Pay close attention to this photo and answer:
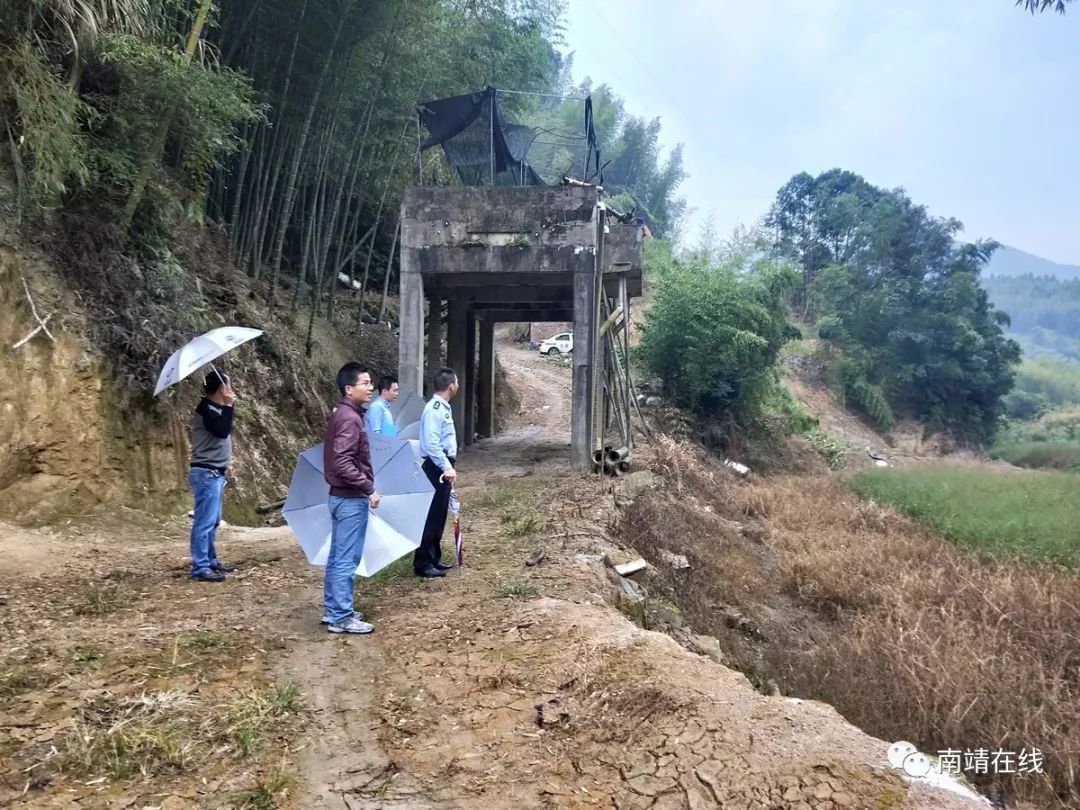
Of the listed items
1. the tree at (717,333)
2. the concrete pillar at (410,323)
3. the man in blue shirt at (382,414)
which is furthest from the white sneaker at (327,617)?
the tree at (717,333)

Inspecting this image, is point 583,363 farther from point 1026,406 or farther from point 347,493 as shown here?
point 1026,406

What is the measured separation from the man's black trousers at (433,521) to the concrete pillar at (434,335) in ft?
Result: 26.2

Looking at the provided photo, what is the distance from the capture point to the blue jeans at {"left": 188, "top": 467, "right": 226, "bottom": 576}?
4840mm

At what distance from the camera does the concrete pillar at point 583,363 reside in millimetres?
9992

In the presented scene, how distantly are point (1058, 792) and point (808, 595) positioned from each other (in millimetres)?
4103

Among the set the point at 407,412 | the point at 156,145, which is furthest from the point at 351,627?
the point at 156,145

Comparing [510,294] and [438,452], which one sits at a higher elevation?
[510,294]

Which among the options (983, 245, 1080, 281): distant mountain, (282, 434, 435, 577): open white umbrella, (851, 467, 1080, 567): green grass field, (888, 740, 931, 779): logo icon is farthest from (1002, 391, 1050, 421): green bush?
(983, 245, 1080, 281): distant mountain

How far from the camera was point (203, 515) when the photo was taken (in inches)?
190

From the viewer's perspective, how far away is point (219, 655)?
11.9 ft

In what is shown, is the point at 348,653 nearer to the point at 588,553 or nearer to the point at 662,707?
the point at 662,707

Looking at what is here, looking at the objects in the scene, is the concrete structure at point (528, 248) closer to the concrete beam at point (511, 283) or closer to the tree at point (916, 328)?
the concrete beam at point (511, 283)

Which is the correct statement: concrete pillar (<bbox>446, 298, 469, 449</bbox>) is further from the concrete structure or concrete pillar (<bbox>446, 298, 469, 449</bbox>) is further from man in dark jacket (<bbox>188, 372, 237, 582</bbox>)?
man in dark jacket (<bbox>188, 372, 237, 582</bbox>)

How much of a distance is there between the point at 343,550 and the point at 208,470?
150 centimetres
